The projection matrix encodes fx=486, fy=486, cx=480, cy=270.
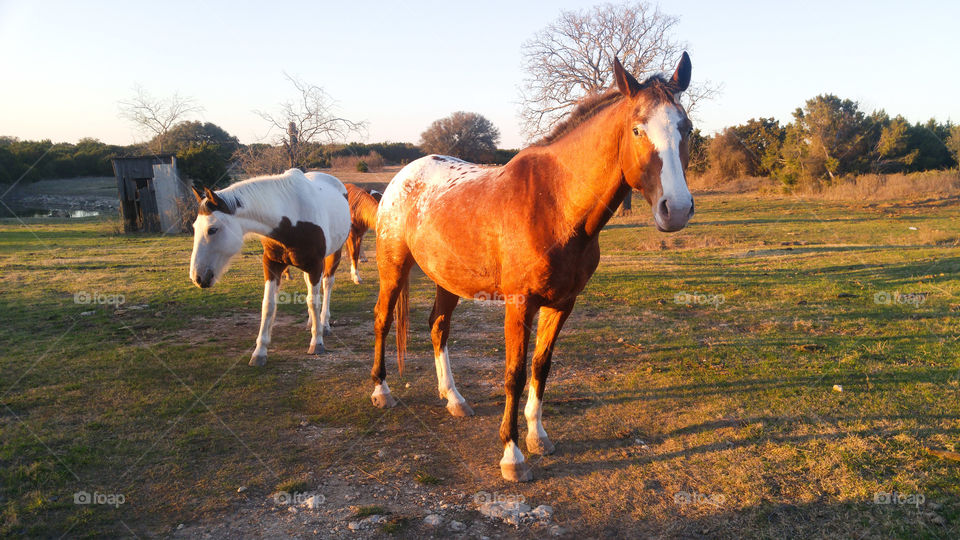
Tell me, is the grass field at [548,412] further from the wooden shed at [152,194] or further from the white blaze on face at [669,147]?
the wooden shed at [152,194]

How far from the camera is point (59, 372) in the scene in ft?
17.2

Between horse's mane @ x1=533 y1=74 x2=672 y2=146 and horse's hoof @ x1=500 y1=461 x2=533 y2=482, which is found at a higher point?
horse's mane @ x1=533 y1=74 x2=672 y2=146

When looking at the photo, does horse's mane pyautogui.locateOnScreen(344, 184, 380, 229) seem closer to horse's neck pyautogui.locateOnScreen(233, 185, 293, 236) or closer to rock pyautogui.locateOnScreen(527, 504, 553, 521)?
horse's neck pyautogui.locateOnScreen(233, 185, 293, 236)

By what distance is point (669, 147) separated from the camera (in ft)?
8.44

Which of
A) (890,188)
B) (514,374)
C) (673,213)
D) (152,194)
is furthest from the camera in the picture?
(890,188)

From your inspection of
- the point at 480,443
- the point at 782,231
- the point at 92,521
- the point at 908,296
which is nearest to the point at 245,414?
the point at 92,521

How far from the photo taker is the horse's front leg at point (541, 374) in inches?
148

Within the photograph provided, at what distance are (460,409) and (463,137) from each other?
29.0 metres

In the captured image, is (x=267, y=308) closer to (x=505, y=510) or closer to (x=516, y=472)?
(x=516, y=472)

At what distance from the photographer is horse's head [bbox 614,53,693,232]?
2514 mm

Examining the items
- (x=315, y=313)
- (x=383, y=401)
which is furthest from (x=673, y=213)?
(x=315, y=313)

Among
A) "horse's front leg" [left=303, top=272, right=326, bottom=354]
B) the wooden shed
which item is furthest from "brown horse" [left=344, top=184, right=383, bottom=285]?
the wooden shed

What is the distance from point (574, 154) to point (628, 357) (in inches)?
136

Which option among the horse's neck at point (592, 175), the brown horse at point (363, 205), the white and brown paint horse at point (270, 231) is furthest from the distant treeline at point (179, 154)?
the horse's neck at point (592, 175)
